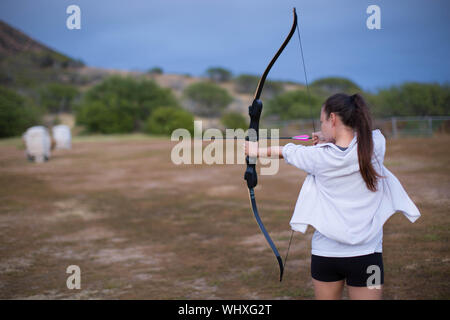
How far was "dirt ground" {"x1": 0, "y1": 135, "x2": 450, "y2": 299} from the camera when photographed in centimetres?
383

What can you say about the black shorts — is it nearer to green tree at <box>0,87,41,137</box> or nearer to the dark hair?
the dark hair

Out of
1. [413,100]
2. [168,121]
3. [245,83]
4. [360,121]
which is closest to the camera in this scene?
[360,121]

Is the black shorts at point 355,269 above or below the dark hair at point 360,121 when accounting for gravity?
below

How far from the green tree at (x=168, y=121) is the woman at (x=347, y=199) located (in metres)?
32.0

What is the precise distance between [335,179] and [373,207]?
0.22m

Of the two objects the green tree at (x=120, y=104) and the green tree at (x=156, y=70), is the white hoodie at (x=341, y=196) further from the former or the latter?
the green tree at (x=156, y=70)

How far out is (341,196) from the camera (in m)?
1.83

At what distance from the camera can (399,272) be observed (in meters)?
3.87

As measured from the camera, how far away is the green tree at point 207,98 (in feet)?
163

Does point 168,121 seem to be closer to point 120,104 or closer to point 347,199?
point 120,104

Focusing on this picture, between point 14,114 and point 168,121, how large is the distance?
471 inches

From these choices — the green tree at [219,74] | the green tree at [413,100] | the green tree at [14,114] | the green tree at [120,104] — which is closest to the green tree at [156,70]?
the green tree at [219,74]

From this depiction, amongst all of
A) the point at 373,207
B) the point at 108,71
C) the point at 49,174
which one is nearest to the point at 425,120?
the point at 49,174

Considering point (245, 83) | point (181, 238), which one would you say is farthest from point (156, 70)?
point (181, 238)
